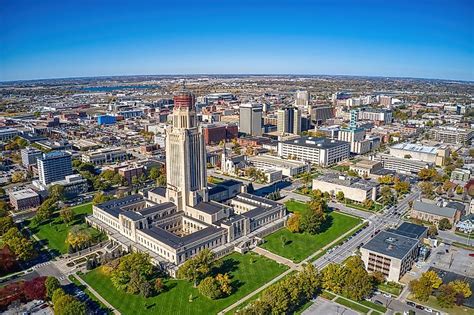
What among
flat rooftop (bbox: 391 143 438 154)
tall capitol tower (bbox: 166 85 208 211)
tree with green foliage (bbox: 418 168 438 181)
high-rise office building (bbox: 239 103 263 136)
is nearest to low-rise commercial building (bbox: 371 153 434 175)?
tree with green foliage (bbox: 418 168 438 181)

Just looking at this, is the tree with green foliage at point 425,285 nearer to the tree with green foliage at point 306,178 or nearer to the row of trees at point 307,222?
the row of trees at point 307,222

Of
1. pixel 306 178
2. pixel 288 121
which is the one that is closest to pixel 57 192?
pixel 306 178

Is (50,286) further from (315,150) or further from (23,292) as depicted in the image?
(315,150)

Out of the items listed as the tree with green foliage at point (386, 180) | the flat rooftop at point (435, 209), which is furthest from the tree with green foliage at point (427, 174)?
the flat rooftop at point (435, 209)

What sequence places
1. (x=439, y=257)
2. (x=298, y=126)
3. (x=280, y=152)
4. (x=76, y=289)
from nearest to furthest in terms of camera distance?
Result: (x=76, y=289) < (x=439, y=257) < (x=280, y=152) < (x=298, y=126)

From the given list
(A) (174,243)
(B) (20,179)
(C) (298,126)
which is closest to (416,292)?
(A) (174,243)

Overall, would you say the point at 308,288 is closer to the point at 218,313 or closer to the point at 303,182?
the point at 218,313
